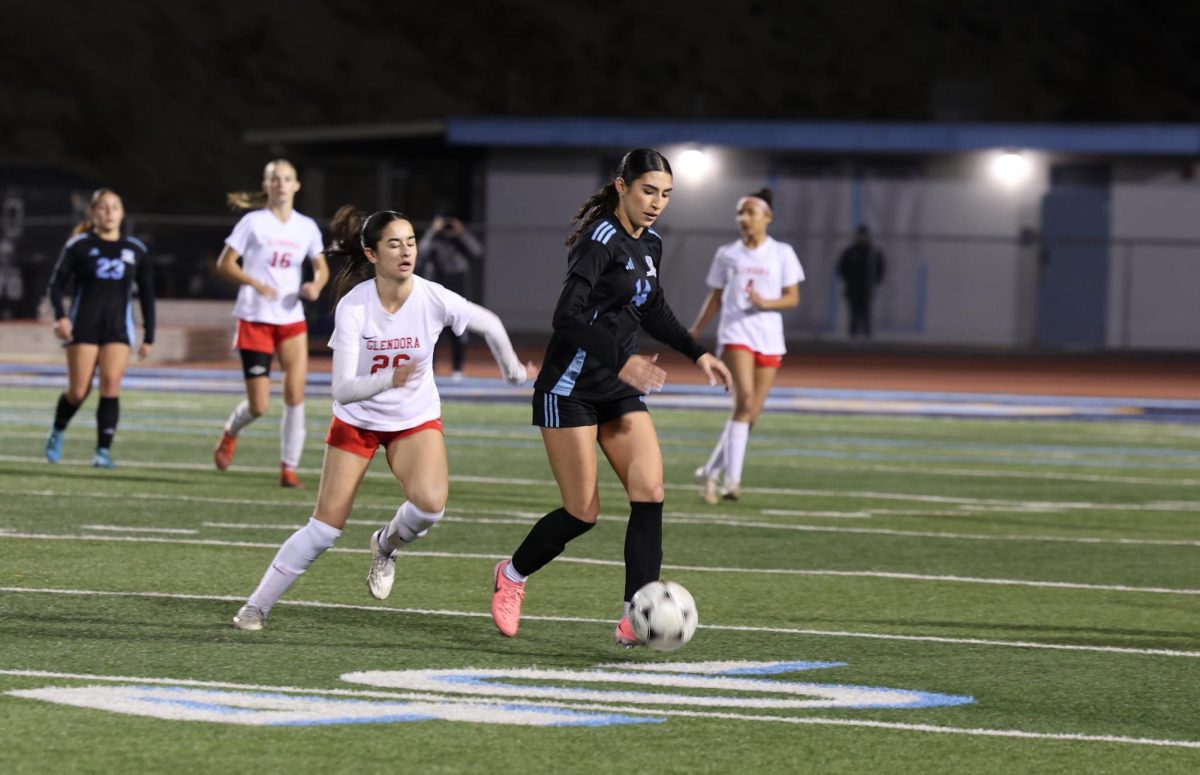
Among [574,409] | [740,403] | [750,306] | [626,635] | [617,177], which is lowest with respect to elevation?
[626,635]

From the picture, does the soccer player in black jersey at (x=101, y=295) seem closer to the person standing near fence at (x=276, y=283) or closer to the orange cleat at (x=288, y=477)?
the person standing near fence at (x=276, y=283)

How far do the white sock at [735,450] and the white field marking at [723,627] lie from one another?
5.09 meters

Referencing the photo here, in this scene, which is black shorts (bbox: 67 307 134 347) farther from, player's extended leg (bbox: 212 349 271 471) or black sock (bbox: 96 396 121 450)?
player's extended leg (bbox: 212 349 271 471)

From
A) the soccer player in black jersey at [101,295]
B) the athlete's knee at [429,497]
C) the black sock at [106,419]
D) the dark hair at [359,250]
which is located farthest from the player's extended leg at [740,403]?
the athlete's knee at [429,497]

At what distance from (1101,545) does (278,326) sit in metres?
5.44

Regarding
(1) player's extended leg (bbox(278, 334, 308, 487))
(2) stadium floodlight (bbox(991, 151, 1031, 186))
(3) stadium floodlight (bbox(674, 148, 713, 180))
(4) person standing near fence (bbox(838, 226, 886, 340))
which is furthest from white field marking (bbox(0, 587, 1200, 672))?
(2) stadium floodlight (bbox(991, 151, 1031, 186))

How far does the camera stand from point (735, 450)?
14141 millimetres

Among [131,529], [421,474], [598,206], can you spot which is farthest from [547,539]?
[131,529]

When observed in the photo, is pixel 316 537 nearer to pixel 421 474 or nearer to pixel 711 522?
pixel 421 474

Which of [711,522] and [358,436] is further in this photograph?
Answer: [711,522]

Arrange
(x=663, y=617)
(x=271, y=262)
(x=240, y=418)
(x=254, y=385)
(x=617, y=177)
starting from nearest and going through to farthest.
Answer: (x=663, y=617)
(x=617, y=177)
(x=271, y=262)
(x=254, y=385)
(x=240, y=418)

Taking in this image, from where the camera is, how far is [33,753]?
618cm

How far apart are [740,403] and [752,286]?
78cm

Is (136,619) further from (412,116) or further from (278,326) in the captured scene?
(412,116)
